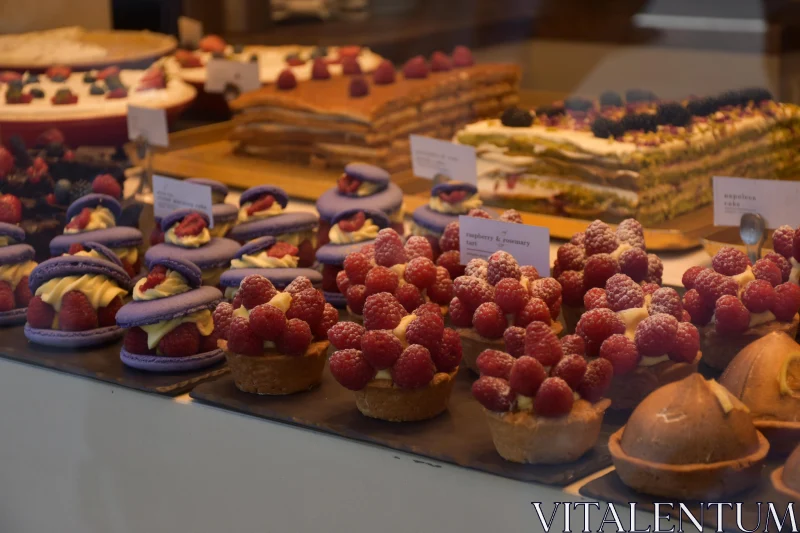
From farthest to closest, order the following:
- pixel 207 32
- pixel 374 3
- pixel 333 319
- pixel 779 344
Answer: pixel 207 32, pixel 374 3, pixel 333 319, pixel 779 344

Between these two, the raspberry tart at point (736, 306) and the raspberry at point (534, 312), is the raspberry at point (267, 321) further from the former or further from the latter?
the raspberry tart at point (736, 306)

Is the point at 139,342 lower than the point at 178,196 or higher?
lower

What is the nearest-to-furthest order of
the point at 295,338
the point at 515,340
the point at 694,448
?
1. the point at 694,448
2. the point at 515,340
3. the point at 295,338

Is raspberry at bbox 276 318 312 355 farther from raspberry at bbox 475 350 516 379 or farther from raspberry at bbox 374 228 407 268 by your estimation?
raspberry at bbox 475 350 516 379

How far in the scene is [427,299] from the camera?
2.21 m

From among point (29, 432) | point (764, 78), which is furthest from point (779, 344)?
point (764, 78)

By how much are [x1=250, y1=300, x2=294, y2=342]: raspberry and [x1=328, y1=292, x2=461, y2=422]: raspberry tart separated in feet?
0.45

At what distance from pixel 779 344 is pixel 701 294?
0.88ft

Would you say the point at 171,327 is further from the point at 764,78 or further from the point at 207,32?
the point at 207,32

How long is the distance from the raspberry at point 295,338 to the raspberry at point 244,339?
42mm

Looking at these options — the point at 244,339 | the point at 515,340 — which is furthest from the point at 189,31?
the point at 515,340

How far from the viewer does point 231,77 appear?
4172 mm

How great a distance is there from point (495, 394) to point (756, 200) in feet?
3.14

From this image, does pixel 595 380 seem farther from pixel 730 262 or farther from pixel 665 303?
pixel 730 262
